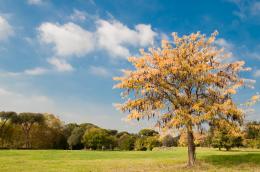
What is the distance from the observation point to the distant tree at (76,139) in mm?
126731

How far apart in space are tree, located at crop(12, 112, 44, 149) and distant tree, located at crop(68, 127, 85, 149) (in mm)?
12675

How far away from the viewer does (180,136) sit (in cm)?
3309

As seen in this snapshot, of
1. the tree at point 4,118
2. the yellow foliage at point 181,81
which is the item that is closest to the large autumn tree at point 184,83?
the yellow foliage at point 181,81

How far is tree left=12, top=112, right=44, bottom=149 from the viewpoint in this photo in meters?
116

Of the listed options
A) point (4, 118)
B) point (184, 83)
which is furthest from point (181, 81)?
point (4, 118)

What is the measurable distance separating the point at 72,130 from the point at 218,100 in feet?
360

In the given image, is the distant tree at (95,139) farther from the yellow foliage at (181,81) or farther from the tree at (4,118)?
the yellow foliage at (181,81)

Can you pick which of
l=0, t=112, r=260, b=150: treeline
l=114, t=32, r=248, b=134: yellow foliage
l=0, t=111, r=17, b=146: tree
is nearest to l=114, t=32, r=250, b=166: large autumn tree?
l=114, t=32, r=248, b=134: yellow foliage

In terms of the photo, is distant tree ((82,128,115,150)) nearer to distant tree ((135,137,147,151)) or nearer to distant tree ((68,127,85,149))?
distant tree ((68,127,85,149))

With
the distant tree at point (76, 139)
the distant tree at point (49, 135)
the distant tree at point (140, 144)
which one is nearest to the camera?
the distant tree at point (49, 135)

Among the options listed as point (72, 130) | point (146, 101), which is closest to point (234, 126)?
point (146, 101)

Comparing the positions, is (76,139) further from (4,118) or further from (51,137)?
(4,118)

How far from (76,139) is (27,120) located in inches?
768

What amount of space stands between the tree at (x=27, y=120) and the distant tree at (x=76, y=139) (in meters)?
12.7
